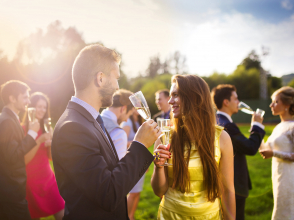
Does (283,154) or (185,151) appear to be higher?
(185,151)

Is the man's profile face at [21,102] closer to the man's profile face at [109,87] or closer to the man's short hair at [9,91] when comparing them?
the man's short hair at [9,91]

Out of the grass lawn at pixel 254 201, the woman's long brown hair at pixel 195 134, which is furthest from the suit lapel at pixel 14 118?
the grass lawn at pixel 254 201

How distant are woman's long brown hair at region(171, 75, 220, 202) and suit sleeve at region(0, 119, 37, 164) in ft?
6.92

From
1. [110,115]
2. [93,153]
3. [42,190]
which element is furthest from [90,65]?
[42,190]

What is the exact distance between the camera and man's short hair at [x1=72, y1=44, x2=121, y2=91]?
169 centimetres

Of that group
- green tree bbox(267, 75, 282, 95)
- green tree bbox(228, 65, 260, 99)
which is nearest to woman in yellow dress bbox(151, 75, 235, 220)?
green tree bbox(228, 65, 260, 99)

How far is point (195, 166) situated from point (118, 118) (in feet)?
6.48

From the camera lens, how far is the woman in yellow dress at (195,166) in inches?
82.1

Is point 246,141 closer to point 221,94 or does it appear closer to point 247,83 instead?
point 221,94

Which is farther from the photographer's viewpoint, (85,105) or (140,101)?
(140,101)

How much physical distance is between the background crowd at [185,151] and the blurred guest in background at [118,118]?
16 mm

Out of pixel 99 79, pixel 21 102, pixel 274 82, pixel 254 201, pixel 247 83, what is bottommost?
pixel 254 201

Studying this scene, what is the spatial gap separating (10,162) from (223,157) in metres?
2.79

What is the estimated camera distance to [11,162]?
2.81 m
